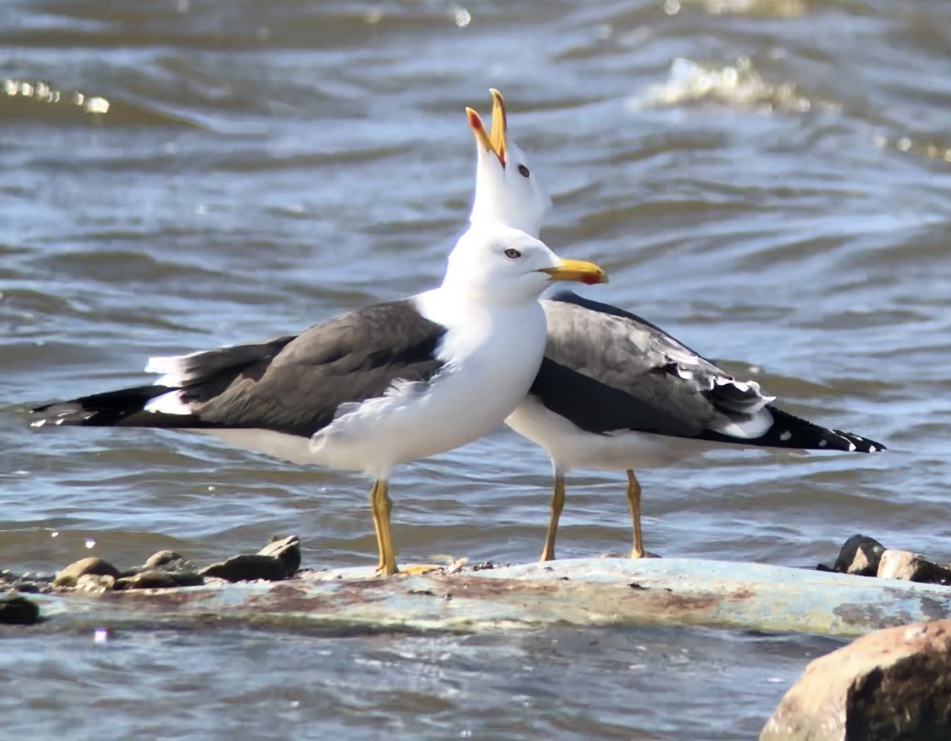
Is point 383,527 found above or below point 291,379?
below

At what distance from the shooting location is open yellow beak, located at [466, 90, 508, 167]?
6633 mm

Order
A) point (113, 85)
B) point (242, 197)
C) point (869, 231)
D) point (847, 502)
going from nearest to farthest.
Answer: point (847, 502)
point (869, 231)
point (242, 197)
point (113, 85)

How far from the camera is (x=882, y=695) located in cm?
377

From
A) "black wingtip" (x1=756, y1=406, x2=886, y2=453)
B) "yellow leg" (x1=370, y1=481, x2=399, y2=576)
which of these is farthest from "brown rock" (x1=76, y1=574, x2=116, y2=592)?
"black wingtip" (x1=756, y1=406, x2=886, y2=453)

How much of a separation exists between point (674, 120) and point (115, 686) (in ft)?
34.3

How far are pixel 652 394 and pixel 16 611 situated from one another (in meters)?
2.14

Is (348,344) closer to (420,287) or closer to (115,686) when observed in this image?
(115,686)

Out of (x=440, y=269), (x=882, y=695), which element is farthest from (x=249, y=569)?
(x=440, y=269)

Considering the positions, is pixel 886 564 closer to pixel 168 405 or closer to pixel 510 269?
pixel 510 269

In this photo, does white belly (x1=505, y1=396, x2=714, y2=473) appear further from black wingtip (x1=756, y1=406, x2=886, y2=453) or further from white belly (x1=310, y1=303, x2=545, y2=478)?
white belly (x1=310, y1=303, x2=545, y2=478)

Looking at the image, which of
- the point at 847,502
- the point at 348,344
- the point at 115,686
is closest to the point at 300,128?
the point at 847,502

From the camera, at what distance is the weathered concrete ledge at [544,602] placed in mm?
4691

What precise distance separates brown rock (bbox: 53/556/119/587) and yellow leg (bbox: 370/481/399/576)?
2.63 feet

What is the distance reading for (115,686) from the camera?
13.9ft
